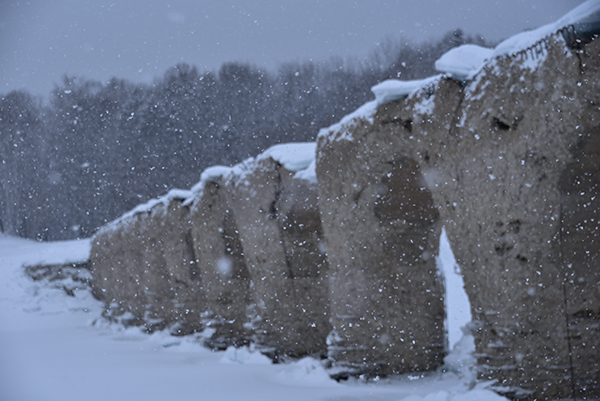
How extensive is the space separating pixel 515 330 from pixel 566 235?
2.81ft

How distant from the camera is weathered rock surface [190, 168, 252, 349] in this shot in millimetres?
9641

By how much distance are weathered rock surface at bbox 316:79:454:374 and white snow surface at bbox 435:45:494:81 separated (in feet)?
4.26

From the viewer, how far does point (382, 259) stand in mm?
6605

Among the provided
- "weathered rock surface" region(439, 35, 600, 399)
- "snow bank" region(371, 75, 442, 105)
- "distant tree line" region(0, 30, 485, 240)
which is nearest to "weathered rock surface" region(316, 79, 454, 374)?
"snow bank" region(371, 75, 442, 105)

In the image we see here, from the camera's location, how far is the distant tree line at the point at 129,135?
22406 mm

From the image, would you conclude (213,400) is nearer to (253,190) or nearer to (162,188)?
(253,190)

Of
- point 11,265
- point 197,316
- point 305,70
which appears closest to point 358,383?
point 197,316

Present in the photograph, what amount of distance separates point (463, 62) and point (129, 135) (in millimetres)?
25506

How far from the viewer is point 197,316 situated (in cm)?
1109

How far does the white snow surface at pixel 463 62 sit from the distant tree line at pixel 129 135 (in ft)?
47.4

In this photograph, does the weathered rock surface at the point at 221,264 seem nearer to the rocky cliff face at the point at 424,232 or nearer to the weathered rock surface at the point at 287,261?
the rocky cliff face at the point at 424,232

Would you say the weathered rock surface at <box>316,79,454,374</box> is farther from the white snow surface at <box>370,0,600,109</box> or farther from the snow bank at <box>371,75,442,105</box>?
the white snow surface at <box>370,0,600,109</box>

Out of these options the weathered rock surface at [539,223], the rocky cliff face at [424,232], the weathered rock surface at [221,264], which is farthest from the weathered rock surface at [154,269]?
the weathered rock surface at [539,223]

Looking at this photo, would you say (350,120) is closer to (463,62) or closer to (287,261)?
(463,62)
